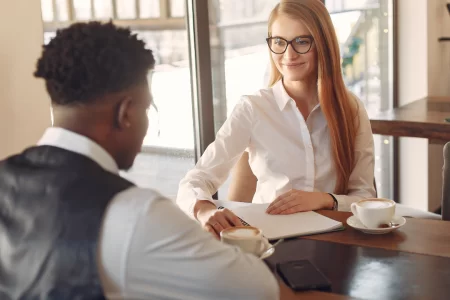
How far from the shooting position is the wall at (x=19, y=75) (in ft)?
5.94

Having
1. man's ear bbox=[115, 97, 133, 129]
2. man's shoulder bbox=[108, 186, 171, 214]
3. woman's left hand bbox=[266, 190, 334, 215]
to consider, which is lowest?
woman's left hand bbox=[266, 190, 334, 215]

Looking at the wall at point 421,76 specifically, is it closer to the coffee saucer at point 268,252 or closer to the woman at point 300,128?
the woman at point 300,128

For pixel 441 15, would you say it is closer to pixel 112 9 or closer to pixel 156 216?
pixel 112 9

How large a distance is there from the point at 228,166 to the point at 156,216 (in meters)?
1.19

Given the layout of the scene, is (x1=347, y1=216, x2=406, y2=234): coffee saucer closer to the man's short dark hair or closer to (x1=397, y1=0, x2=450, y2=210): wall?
the man's short dark hair

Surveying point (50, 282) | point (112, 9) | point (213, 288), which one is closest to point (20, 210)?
point (50, 282)

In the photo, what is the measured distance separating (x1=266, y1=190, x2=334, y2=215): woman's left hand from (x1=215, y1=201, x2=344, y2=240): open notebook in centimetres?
2

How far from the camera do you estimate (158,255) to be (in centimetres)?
94

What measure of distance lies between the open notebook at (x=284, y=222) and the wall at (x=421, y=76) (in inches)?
93.4

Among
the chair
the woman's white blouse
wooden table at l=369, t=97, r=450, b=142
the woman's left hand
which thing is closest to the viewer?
the woman's left hand

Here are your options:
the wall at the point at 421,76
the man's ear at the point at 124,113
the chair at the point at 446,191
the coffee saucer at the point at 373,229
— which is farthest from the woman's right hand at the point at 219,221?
the wall at the point at 421,76

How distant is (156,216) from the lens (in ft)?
3.12

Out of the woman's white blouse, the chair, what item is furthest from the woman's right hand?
the chair

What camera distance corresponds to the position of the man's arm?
0.92 metres
